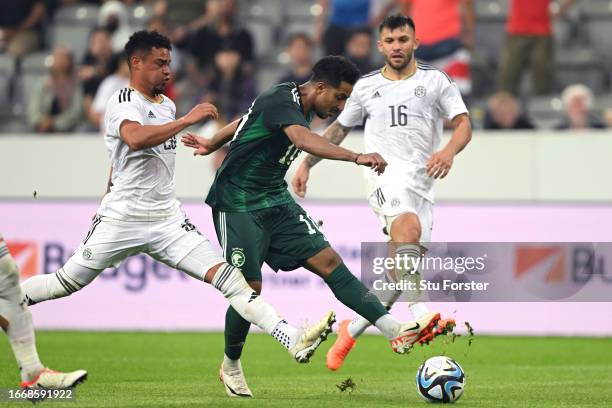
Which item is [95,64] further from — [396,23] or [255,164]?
[255,164]

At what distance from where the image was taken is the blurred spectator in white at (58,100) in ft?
56.1

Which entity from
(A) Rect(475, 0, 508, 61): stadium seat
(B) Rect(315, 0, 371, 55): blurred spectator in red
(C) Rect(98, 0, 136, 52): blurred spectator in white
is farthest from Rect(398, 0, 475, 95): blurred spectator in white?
(C) Rect(98, 0, 136, 52): blurred spectator in white

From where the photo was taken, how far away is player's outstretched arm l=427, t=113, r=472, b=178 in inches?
347

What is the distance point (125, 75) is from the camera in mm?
16734

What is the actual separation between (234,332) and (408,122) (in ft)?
7.78

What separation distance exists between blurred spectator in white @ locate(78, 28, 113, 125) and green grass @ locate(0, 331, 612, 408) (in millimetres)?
4143

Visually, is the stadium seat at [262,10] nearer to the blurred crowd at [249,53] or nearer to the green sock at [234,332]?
the blurred crowd at [249,53]

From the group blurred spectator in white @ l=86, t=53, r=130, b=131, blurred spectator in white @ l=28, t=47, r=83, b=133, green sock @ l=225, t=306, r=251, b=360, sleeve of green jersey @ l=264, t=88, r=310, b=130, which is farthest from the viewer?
blurred spectator in white @ l=28, t=47, r=83, b=133

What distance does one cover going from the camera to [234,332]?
889 cm

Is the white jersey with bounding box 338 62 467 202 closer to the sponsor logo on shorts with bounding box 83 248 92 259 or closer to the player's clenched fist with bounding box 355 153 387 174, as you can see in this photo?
the player's clenched fist with bounding box 355 153 387 174

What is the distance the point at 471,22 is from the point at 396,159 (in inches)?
294

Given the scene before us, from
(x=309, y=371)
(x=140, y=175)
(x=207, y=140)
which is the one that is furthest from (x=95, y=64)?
(x=140, y=175)

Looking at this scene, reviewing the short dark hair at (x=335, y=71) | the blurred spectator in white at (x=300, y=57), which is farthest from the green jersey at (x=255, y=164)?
the blurred spectator in white at (x=300, y=57)

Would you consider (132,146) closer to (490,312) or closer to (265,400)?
(265,400)
